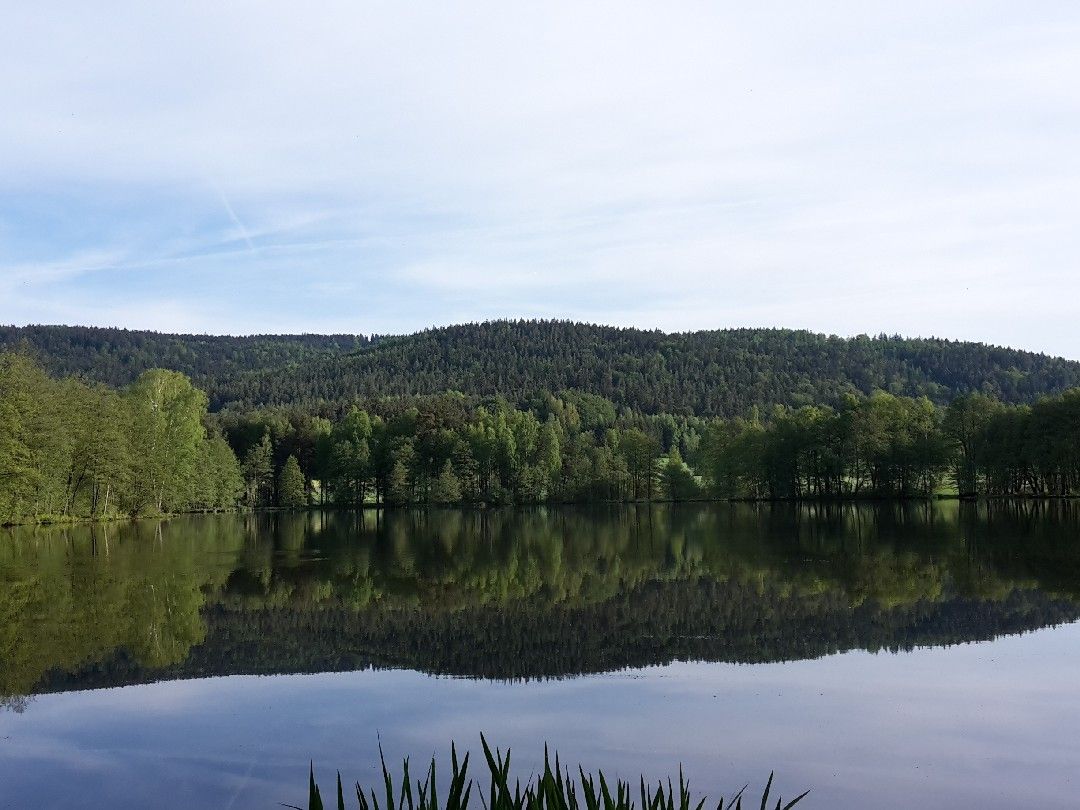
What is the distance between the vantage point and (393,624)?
75.8ft

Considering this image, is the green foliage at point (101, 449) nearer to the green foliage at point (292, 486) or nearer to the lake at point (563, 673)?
the green foliage at point (292, 486)

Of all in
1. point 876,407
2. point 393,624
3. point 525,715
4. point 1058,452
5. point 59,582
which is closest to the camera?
point 525,715

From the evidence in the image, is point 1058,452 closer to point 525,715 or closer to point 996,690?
point 996,690

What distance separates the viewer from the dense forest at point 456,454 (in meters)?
65.9

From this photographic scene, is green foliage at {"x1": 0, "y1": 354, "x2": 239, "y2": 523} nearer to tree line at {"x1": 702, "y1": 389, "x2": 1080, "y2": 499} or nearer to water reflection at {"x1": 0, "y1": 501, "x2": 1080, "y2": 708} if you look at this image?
water reflection at {"x1": 0, "y1": 501, "x2": 1080, "y2": 708}

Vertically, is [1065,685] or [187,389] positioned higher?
[187,389]

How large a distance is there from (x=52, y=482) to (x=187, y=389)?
2796cm

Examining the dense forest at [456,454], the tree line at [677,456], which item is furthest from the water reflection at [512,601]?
the tree line at [677,456]

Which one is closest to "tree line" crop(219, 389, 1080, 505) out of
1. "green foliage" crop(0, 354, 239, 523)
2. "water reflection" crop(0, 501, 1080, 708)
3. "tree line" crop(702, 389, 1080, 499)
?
"tree line" crop(702, 389, 1080, 499)

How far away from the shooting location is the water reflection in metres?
19.3

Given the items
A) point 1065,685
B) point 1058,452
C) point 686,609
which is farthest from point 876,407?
point 1065,685

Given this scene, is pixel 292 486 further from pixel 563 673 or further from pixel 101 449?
pixel 563 673

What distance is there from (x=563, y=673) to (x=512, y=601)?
848cm

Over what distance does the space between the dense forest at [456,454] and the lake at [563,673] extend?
3212 cm
